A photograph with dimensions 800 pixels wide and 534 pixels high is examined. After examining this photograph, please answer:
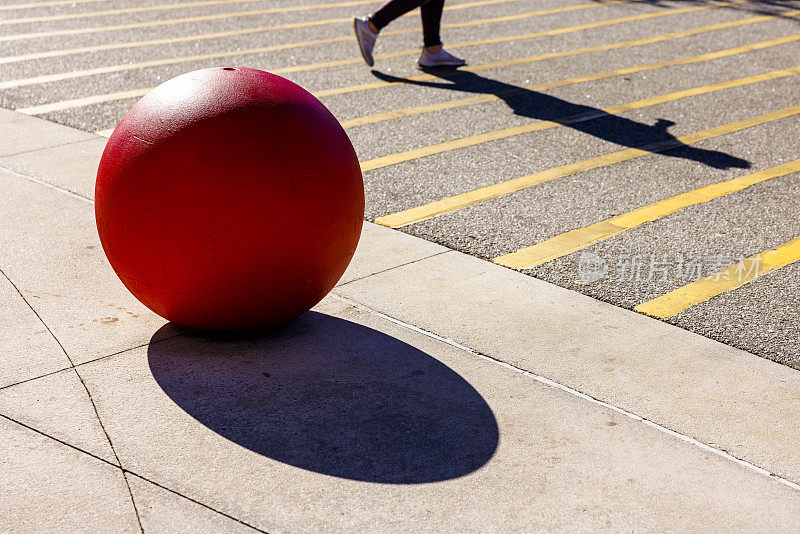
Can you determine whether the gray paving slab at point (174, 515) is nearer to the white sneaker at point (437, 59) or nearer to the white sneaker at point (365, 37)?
the white sneaker at point (365, 37)

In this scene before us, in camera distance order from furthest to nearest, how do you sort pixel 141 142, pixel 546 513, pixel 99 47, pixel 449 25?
1. pixel 449 25
2. pixel 99 47
3. pixel 141 142
4. pixel 546 513

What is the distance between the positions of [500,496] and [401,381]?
812 mm

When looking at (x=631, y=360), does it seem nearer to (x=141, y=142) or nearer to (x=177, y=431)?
(x=177, y=431)

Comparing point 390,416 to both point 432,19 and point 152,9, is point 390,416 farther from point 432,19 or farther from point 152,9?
point 152,9

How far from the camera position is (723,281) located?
487 cm

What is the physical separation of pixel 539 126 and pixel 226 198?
4.46m

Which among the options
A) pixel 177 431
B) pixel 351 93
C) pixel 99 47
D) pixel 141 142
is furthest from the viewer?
pixel 99 47

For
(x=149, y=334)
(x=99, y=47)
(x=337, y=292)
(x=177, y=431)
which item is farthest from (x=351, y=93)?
(x=177, y=431)

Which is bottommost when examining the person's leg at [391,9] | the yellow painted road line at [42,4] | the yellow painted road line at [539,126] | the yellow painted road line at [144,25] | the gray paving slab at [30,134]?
the yellow painted road line at [539,126]

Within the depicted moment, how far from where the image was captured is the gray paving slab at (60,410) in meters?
3.28

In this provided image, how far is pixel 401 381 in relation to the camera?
3748 mm

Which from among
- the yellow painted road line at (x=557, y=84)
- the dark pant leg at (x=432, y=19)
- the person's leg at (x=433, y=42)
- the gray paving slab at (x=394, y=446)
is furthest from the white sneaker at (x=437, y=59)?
the gray paving slab at (x=394, y=446)

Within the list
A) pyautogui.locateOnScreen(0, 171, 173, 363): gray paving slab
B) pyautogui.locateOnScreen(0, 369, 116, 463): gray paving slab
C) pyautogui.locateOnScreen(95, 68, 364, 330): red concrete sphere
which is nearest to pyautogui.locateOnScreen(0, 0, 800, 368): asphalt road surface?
pyautogui.locateOnScreen(95, 68, 364, 330): red concrete sphere

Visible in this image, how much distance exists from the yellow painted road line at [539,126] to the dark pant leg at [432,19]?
201cm
